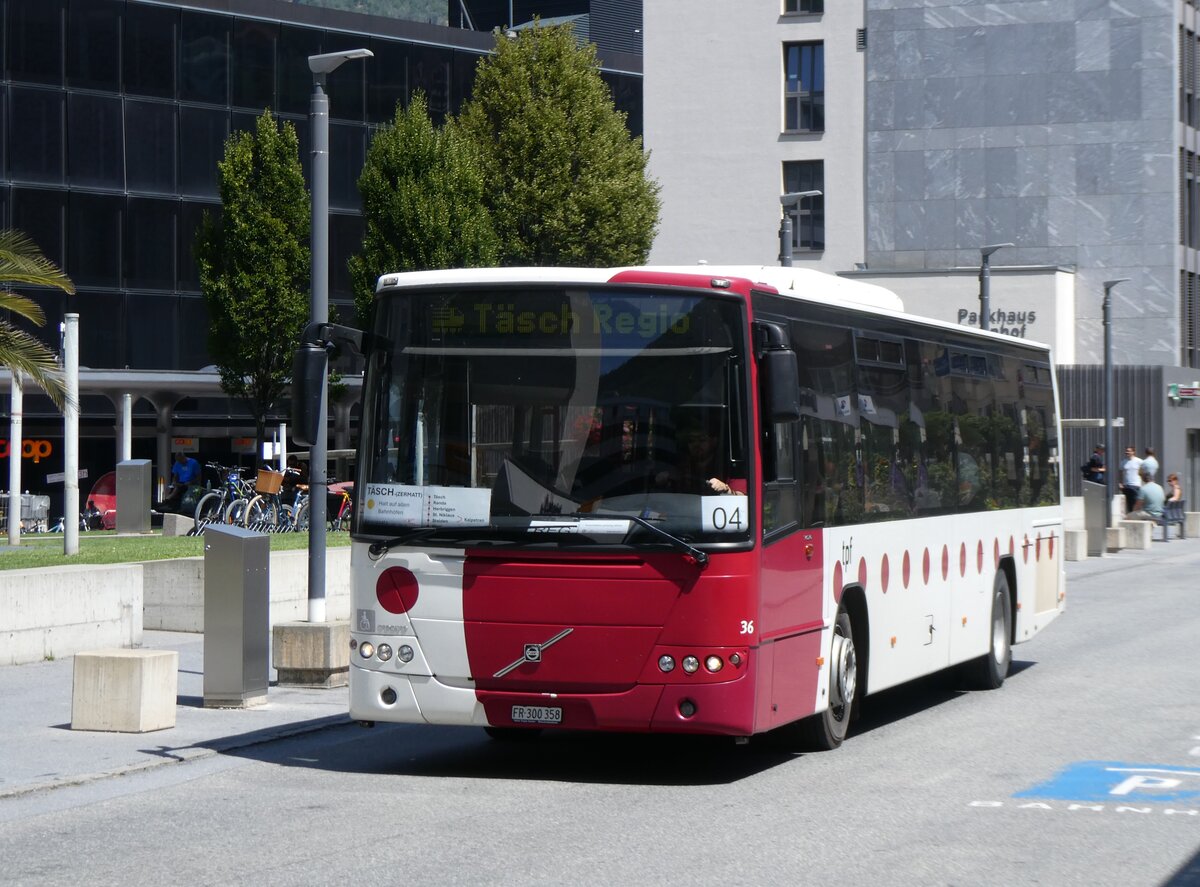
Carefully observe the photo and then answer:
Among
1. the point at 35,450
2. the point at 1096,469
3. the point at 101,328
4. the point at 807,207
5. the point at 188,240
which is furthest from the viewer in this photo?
the point at 807,207

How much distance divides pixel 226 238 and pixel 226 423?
10564mm

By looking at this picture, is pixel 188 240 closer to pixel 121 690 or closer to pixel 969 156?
pixel 969 156

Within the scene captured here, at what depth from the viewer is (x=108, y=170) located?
153ft

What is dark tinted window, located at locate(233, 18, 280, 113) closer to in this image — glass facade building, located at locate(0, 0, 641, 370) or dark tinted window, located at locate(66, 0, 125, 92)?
glass facade building, located at locate(0, 0, 641, 370)

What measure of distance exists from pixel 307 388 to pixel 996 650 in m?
7.34

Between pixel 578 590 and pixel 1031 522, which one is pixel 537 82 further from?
pixel 578 590

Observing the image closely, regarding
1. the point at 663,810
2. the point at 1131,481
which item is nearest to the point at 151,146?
the point at 1131,481

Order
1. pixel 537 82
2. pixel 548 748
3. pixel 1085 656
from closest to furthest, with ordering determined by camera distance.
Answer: pixel 548 748, pixel 1085 656, pixel 537 82

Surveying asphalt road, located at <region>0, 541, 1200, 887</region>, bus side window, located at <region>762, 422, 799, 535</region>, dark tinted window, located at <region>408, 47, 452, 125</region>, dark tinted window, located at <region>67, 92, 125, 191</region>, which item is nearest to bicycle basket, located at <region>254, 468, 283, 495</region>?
dark tinted window, located at <region>67, 92, 125, 191</region>

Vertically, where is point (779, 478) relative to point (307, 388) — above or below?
below

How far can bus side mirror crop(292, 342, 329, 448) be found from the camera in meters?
10.7

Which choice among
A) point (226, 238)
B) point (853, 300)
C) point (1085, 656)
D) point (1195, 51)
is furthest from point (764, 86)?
point (853, 300)

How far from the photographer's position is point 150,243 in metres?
47.5

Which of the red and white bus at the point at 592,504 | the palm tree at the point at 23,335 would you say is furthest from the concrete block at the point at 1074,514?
the red and white bus at the point at 592,504
